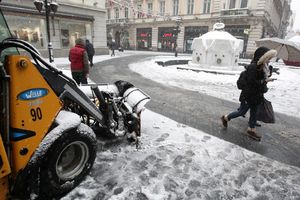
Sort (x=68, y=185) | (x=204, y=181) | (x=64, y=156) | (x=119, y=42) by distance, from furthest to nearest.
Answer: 1. (x=119, y=42)
2. (x=204, y=181)
3. (x=64, y=156)
4. (x=68, y=185)

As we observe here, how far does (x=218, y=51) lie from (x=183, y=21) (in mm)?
21713

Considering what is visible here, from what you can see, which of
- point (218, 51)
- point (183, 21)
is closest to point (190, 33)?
point (183, 21)

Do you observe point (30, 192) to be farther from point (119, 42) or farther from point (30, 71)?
point (119, 42)

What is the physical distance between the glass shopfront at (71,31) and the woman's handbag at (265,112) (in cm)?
1952

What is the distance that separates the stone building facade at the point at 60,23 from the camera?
16.1m

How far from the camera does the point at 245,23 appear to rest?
2822 centimetres

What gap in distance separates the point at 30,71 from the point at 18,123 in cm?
53

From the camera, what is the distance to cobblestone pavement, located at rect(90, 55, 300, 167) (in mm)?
4066

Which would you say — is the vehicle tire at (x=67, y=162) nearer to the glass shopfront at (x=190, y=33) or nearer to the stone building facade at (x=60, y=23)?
the stone building facade at (x=60, y=23)

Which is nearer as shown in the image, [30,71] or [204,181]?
[30,71]

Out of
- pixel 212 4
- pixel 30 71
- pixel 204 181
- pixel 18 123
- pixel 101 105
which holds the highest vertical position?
pixel 212 4

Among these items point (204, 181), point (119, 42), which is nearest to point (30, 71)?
point (204, 181)

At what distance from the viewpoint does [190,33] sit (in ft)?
113

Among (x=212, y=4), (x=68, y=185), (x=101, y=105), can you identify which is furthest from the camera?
(x=212, y=4)
